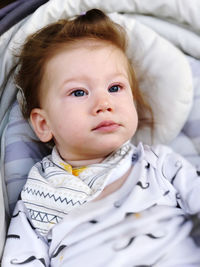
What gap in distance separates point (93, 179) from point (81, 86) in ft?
0.75

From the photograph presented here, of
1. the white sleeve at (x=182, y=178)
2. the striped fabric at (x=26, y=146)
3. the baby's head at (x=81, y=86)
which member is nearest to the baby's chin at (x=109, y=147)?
the baby's head at (x=81, y=86)

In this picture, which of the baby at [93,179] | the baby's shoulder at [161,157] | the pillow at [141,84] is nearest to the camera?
the baby at [93,179]

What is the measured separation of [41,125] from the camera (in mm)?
1133

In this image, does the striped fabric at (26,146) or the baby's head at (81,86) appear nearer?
Answer: the baby's head at (81,86)

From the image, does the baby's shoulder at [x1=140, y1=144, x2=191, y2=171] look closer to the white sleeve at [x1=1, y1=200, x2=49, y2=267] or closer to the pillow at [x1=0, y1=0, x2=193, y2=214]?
the pillow at [x1=0, y1=0, x2=193, y2=214]

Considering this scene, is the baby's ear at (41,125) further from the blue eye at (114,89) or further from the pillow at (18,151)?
the blue eye at (114,89)

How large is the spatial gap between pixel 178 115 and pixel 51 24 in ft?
1.47

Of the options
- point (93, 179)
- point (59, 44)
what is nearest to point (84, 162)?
point (93, 179)

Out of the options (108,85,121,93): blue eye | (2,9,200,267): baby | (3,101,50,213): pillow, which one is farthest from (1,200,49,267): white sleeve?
(108,85,121,93): blue eye

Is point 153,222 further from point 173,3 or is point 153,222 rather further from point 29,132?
point 173,3

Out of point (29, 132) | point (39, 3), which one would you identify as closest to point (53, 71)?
point (29, 132)

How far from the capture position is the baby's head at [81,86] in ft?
3.31

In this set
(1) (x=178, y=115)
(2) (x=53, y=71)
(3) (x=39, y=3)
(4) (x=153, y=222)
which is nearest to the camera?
(4) (x=153, y=222)

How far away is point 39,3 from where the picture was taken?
132 cm
